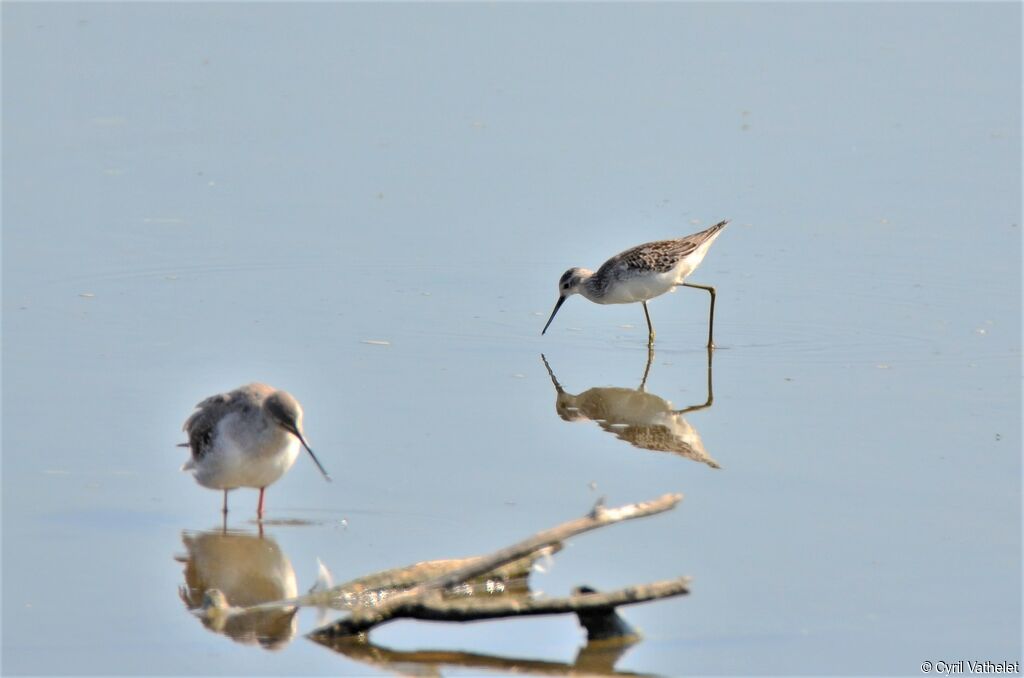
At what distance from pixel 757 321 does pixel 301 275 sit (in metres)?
3.55

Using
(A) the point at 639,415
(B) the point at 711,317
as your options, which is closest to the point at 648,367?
(B) the point at 711,317

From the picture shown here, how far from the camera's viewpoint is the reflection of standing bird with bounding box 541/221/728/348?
41.3ft

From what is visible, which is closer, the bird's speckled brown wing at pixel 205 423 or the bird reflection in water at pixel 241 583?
the bird reflection in water at pixel 241 583

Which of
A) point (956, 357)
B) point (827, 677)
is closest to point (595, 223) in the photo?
point (956, 357)

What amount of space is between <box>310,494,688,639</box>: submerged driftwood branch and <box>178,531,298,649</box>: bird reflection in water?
363 millimetres

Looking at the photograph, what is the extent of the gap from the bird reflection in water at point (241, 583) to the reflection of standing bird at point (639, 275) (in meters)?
4.94

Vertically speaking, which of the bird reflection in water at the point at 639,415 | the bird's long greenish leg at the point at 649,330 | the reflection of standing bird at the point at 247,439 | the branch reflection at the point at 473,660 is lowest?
the branch reflection at the point at 473,660

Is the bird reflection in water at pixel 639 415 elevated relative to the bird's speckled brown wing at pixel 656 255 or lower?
lower

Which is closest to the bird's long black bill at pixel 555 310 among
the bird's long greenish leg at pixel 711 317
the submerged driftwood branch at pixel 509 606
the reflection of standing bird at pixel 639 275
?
the reflection of standing bird at pixel 639 275

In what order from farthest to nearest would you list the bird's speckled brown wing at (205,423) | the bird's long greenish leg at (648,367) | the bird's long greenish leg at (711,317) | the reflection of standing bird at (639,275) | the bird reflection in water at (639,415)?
the reflection of standing bird at (639,275), the bird's long greenish leg at (711,317), the bird's long greenish leg at (648,367), the bird reflection in water at (639,415), the bird's speckled brown wing at (205,423)

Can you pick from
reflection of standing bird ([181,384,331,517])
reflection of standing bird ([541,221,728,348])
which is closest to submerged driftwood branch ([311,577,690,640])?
reflection of standing bird ([181,384,331,517])

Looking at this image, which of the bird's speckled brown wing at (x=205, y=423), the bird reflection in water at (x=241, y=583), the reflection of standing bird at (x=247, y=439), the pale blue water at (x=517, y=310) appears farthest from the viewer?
the bird's speckled brown wing at (x=205, y=423)

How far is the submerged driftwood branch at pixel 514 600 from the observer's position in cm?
634

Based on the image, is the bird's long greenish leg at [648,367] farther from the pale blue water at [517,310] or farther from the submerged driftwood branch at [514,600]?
the submerged driftwood branch at [514,600]
